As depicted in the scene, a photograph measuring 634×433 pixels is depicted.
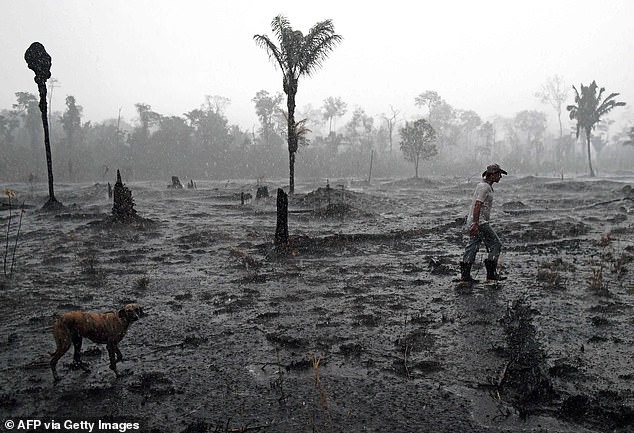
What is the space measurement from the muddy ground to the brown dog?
10.4 inches

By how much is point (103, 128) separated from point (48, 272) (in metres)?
58.0

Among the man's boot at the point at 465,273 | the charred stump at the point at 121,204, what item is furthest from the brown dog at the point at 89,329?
the charred stump at the point at 121,204

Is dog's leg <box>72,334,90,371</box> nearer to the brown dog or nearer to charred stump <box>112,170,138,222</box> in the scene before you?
the brown dog

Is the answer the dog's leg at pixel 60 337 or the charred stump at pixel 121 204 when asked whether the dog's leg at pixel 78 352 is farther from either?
the charred stump at pixel 121 204

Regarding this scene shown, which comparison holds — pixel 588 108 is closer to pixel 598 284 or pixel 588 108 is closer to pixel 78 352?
pixel 598 284

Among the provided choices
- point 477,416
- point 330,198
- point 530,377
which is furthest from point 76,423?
point 330,198

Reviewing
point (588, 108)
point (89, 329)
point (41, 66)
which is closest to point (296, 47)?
point (41, 66)

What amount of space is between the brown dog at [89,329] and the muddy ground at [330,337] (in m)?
0.27

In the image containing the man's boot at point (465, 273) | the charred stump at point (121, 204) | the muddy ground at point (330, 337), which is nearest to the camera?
the muddy ground at point (330, 337)

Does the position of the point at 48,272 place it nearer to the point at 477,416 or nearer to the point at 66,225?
the point at 66,225

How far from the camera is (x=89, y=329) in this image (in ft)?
11.6

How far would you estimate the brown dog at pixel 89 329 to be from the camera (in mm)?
3482

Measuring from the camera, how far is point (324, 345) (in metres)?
4.39

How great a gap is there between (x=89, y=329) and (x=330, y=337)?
2.36m
